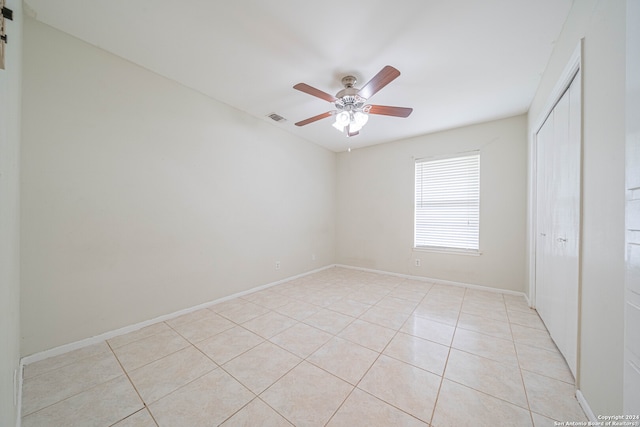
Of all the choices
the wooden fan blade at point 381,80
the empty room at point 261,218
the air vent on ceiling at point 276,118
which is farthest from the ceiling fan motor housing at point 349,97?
the air vent on ceiling at point 276,118

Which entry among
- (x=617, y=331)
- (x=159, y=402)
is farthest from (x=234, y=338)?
(x=617, y=331)

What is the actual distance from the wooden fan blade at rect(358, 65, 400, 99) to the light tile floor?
233 cm

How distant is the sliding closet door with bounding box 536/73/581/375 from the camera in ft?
5.09

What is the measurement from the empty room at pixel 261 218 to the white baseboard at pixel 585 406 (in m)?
0.01

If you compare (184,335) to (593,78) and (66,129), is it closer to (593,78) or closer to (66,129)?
(66,129)

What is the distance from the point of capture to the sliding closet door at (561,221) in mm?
1553

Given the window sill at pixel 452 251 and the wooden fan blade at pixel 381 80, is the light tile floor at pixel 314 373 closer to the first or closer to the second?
the window sill at pixel 452 251

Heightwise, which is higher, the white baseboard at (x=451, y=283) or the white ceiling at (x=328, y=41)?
the white ceiling at (x=328, y=41)

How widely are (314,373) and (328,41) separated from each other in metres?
2.71

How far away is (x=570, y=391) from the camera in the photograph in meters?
1.47

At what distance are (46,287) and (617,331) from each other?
3722 millimetres

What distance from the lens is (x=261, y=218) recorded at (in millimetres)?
3502

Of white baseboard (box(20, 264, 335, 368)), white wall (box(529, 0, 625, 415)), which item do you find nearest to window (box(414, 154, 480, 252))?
white wall (box(529, 0, 625, 415))

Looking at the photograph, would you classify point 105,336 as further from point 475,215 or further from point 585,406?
point 475,215
